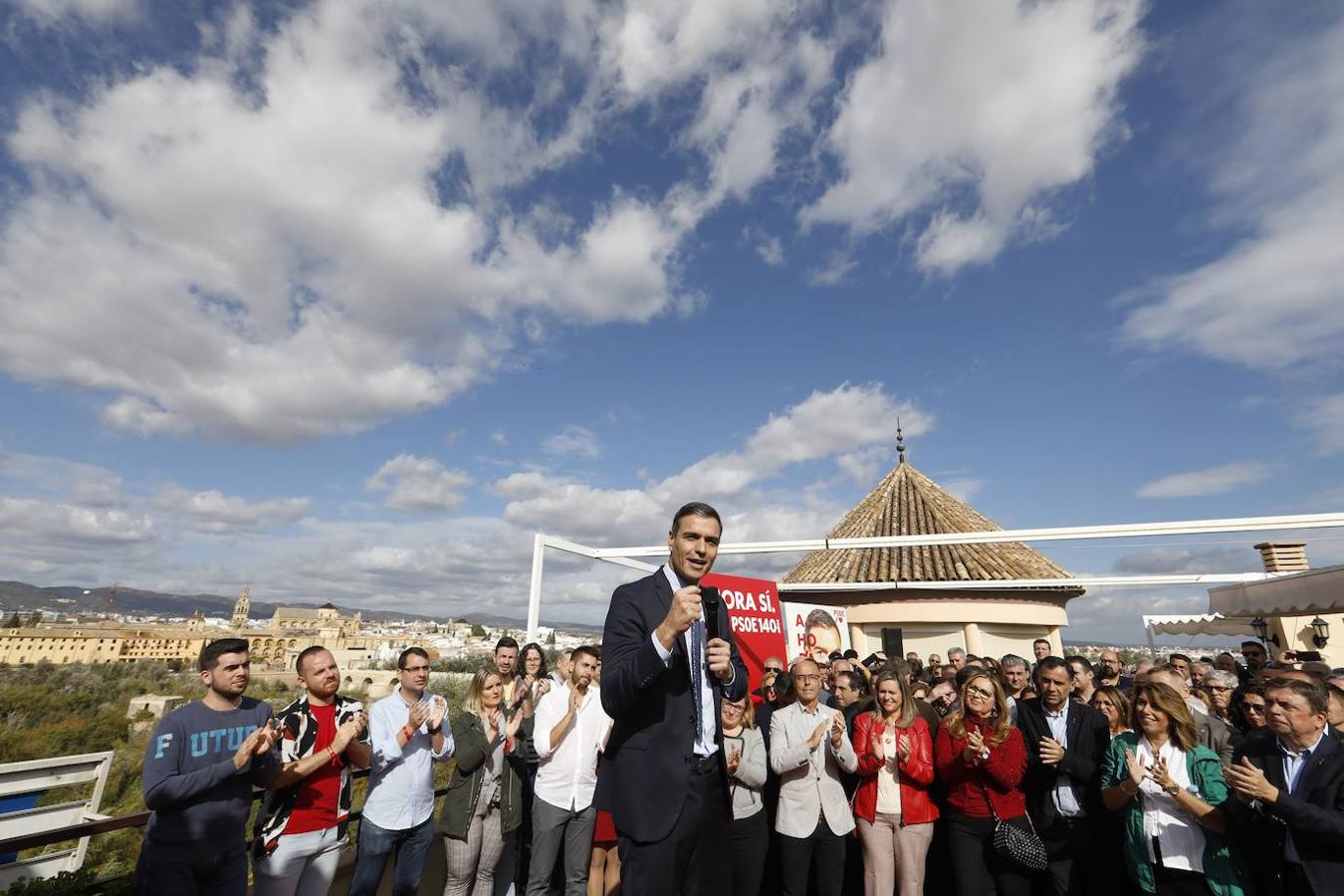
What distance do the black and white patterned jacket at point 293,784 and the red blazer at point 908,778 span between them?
12.5 ft

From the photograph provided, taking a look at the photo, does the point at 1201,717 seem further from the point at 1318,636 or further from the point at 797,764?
the point at 1318,636

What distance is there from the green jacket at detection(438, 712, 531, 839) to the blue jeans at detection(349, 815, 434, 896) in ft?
1.04

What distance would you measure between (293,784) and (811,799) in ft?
12.1

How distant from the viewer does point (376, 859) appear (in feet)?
14.8

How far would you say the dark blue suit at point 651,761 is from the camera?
1.91 metres

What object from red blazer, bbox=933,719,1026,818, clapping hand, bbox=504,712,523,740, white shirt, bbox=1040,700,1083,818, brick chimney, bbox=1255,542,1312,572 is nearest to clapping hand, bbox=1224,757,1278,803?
white shirt, bbox=1040,700,1083,818

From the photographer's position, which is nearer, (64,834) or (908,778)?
(64,834)

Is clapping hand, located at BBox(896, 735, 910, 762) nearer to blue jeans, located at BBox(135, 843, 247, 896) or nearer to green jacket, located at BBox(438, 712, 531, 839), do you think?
green jacket, located at BBox(438, 712, 531, 839)

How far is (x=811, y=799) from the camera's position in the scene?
475 centimetres

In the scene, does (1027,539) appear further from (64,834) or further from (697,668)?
(64,834)

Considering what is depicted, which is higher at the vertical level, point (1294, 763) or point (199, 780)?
point (1294, 763)

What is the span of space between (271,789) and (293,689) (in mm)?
55072

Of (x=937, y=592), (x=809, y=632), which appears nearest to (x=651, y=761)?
(x=809, y=632)

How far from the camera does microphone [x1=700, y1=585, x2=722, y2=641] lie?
7.37 feet
